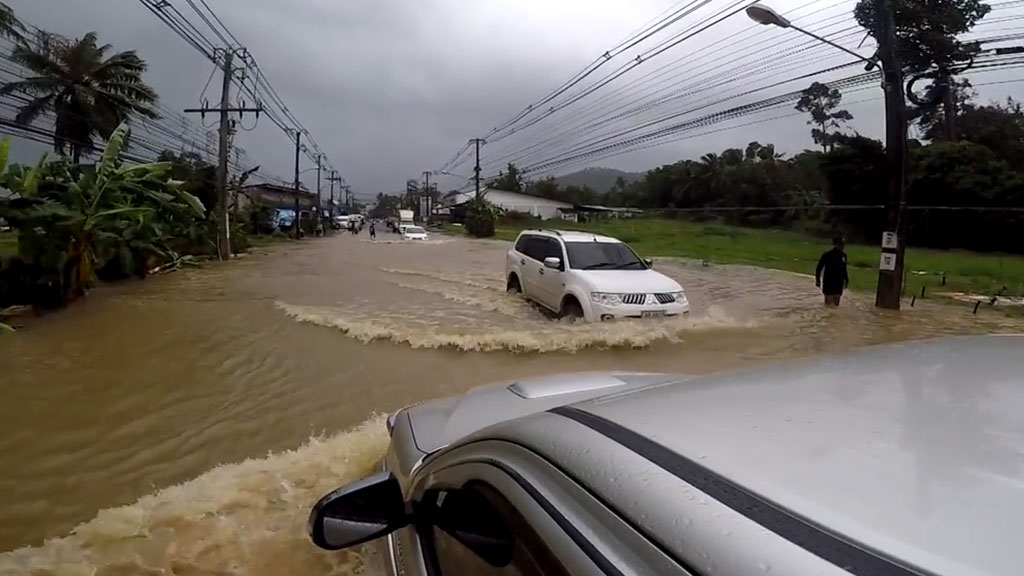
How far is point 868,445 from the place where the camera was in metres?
1.28

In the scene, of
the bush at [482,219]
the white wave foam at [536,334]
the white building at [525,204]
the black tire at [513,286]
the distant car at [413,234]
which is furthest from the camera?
the white building at [525,204]

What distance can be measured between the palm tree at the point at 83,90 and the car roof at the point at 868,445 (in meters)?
34.2

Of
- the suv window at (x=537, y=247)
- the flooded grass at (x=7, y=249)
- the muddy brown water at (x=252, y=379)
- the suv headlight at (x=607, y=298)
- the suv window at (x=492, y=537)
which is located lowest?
the muddy brown water at (x=252, y=379)

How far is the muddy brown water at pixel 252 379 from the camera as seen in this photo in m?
3.82

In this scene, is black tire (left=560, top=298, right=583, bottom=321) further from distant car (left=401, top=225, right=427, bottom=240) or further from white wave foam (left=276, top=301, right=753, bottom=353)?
distant car (left=401, top=225, right=427, bottom=240)

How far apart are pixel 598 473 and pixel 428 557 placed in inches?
33.6

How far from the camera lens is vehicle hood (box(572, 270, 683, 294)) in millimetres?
10109

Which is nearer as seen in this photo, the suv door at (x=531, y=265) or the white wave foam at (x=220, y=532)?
the white wave foam at (x=220, y=532)

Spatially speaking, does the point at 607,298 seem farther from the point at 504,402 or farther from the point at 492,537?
the point at 492,537

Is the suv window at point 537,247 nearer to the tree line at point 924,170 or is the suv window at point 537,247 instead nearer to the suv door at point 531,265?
the suv door at point 531,265

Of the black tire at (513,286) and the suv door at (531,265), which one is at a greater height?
the suv door at (531,265)

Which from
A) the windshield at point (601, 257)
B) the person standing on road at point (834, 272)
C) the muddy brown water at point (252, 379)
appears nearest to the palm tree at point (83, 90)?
the muddy brown water at point (252, 379)

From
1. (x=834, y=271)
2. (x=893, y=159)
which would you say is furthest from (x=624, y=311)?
(x=893, y=159)

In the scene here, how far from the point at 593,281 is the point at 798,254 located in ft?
59.2
